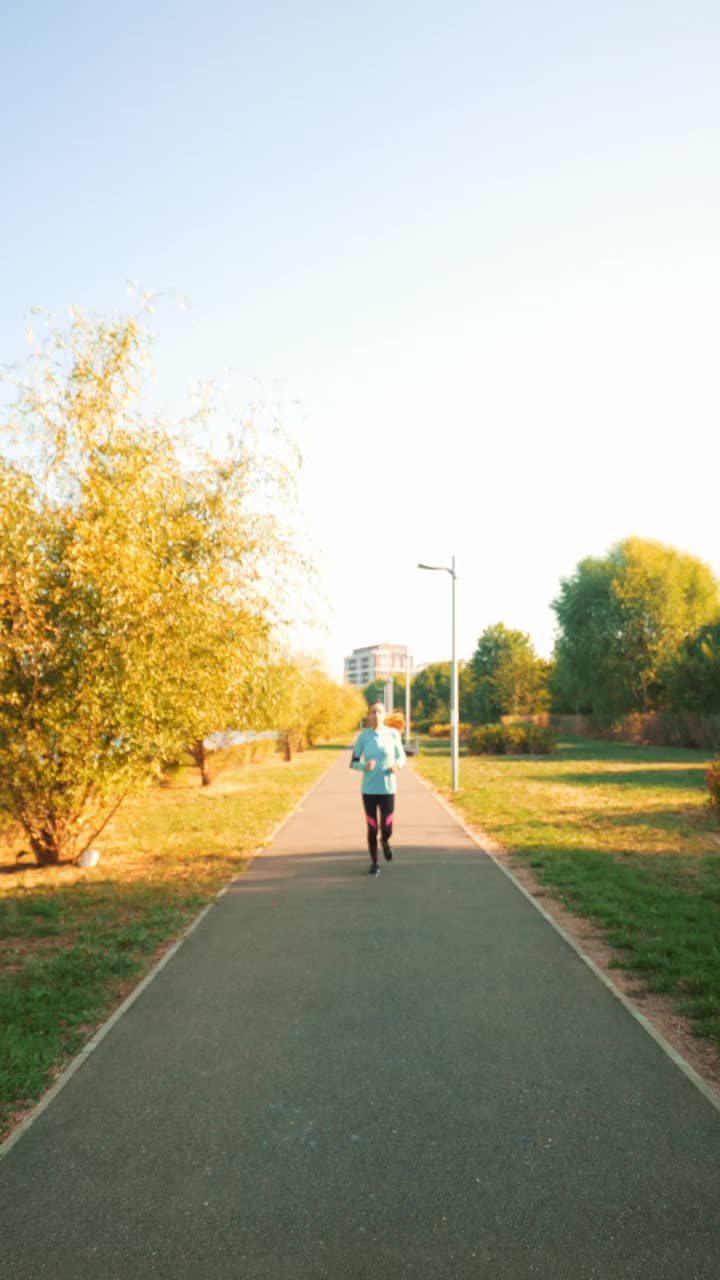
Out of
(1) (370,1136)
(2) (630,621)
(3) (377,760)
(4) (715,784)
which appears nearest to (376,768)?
(3) (377,760)

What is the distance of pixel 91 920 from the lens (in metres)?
7.15

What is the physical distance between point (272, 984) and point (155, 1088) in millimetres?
1520

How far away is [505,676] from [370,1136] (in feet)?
175

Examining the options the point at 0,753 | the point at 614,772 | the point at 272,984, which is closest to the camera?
the point at 272,984

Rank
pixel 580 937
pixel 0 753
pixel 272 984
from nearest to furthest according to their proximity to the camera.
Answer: pixel 272 984
pixel 580 937
pixel 0 753

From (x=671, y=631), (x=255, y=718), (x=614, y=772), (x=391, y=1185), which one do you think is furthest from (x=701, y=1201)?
(x=671, y=631)

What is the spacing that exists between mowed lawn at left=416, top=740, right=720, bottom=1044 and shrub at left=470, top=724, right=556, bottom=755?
10593 mm

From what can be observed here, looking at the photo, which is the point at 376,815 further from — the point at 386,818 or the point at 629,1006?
the point at 629,1006

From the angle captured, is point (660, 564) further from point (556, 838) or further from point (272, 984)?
point (272, 984)

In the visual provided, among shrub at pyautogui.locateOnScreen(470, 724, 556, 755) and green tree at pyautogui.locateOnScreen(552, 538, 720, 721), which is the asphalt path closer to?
shrub at pyautogui.locateOnScreen(470, 724, 556, 755)

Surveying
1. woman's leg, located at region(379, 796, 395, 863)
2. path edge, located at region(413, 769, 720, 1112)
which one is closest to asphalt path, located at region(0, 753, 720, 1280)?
path edge, located at region(413, 769, 720, 1112)

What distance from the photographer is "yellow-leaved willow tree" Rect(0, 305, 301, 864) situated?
8555 millimetres

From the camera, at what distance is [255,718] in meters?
21.0

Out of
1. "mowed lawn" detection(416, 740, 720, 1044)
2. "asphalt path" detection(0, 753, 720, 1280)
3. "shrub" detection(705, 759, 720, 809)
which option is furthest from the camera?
"shrub" detection(705, 759, 720, 809)
